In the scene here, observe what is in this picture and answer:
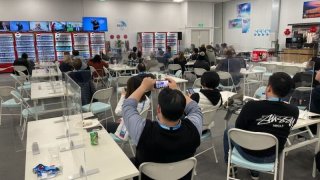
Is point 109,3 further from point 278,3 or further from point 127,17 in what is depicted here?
point 278,3

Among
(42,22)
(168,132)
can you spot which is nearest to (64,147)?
(168,132)

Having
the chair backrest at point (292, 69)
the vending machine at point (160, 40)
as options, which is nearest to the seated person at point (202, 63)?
the chair backrest at point (292, 69)

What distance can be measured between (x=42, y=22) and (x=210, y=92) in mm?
10625

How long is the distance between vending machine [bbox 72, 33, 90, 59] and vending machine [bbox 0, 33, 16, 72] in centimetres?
255

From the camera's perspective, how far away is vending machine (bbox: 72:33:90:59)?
11.7 metres

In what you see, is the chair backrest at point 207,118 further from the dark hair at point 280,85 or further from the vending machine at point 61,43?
the vending machine at point 61,43

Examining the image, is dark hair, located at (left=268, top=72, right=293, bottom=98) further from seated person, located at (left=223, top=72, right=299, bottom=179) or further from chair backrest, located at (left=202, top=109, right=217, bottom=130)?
chair backrest, located at (left=202, top=109, right=217, bottom=130)

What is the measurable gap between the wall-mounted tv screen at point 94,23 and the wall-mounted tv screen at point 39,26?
161 cm

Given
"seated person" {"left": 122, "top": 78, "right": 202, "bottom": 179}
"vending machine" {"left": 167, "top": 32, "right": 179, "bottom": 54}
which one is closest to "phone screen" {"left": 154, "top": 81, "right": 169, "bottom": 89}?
"seated person" {"left": 122, "top": 78, "right": 202, "bottom": 179}

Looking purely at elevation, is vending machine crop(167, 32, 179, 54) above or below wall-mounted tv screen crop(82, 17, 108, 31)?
below

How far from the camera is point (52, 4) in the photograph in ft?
38.5

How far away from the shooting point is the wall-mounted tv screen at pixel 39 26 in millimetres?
11282

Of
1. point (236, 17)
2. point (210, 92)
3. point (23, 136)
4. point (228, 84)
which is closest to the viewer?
point (210, 92)

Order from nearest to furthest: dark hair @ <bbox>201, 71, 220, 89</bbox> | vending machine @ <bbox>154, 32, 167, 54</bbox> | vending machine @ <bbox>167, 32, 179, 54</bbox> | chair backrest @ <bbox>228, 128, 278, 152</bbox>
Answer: chair backrest @ <bbox>228, 128, 278, 152</bbox>
dark hair @ <bbox>201, 71, 220, 89</bbox>
vending machine @ <bbox>154, 32, 167, 54</bbox>
vending machine @ <bbox>167, 32, 179, 54</bbox>
